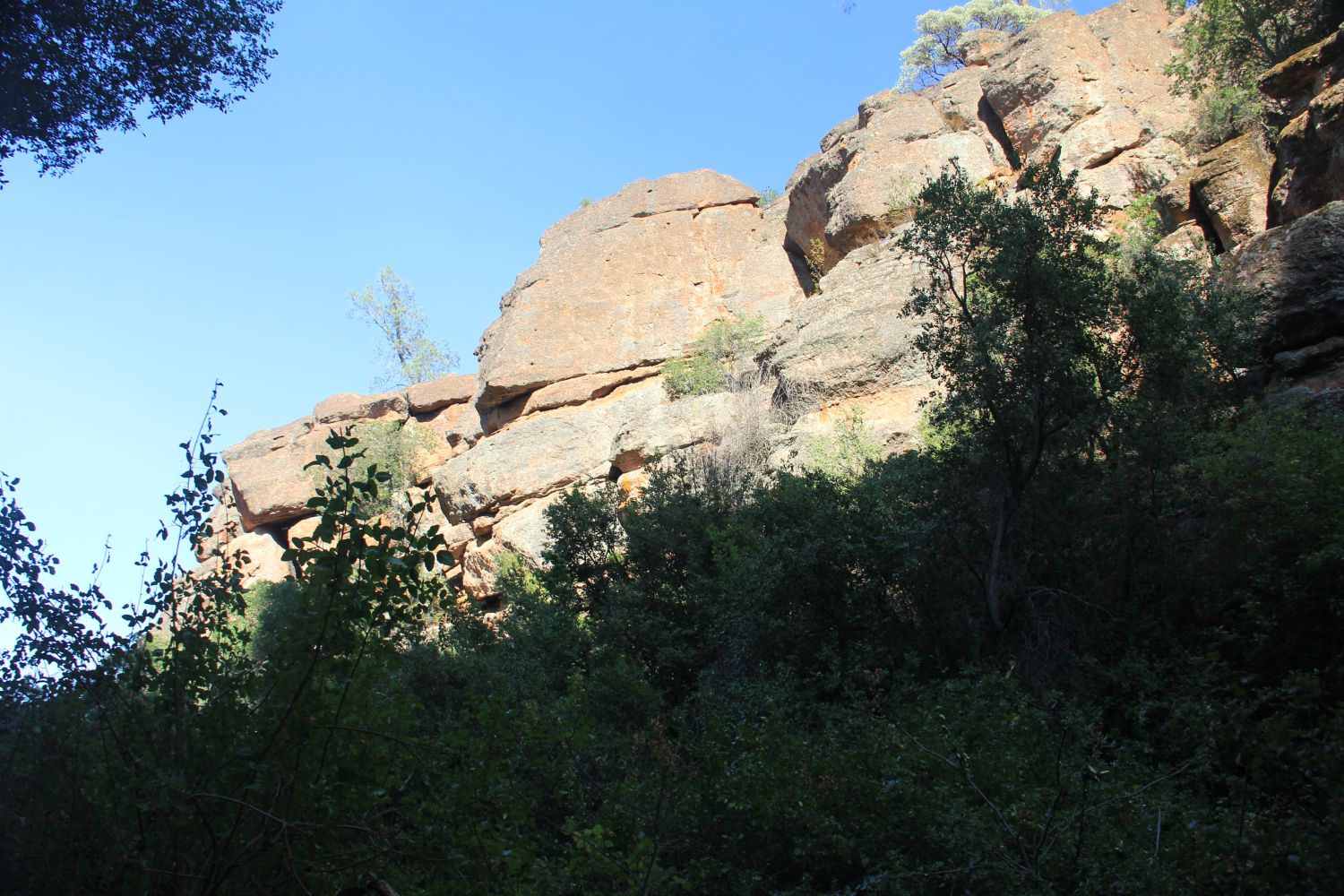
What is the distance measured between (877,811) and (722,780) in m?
1.43

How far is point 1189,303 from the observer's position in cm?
1401

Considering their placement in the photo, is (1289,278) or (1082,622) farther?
(1289,278)

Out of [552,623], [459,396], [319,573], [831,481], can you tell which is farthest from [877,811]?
[459,396]

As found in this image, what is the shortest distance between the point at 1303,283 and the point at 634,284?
1709cm

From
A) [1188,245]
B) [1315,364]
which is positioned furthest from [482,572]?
[1315,364]

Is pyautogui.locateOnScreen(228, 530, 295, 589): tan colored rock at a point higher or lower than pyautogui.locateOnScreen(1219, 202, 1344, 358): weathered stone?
higher

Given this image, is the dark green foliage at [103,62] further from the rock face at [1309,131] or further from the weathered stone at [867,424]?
the rock face at [1309,131]

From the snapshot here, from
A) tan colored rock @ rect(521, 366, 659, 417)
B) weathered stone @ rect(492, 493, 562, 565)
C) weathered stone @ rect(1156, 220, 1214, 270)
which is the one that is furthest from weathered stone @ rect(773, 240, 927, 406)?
weathered stone @ rect(492, 493, 562, 565)

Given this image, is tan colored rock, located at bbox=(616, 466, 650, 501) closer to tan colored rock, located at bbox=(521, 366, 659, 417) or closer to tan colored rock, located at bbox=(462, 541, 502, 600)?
tan colored rock, located at bbox=(462, 541, 502, 600)

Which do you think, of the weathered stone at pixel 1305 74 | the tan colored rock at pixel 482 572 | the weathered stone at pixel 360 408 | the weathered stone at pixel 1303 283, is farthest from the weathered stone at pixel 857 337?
the weathered stone at pixel 360 408

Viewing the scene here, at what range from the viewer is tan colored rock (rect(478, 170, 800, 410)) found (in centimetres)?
2677

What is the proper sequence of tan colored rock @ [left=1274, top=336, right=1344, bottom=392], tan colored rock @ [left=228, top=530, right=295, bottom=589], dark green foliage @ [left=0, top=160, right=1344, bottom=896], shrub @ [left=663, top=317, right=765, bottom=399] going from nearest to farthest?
1. dark green foliage @ [left=0, top=160, right=1344, bottom=896]
2. tan colored rock @ [left=1274, top=336, right=1344, bottom=392]
3. shrub @ [left=663, top=317, right=765, bottom=399]
4. tan colored rock @ [left=228, top=530, right=295, bottom=589]

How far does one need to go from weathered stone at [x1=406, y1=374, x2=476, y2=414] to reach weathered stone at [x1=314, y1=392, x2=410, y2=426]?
0.57 m

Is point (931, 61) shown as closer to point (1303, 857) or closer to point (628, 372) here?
point (628, 372)
